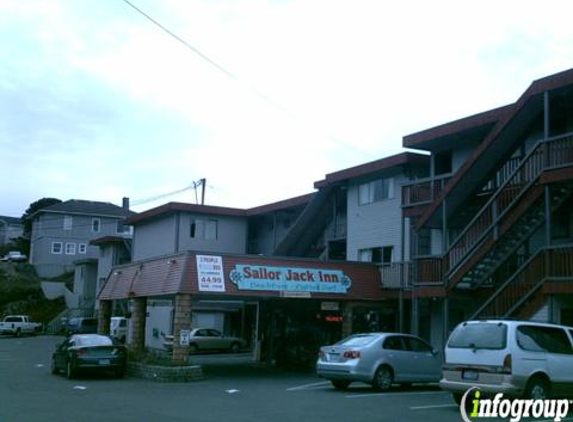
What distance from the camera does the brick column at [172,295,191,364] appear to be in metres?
23.1

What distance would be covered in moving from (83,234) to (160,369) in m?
52.4

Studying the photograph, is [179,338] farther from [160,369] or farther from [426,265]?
[426,265]

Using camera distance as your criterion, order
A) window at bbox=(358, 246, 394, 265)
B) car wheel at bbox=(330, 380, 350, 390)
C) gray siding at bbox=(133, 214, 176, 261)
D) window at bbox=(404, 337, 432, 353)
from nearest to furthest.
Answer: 1. car wheel at bbox=(330, 380, 350, 390)
2. window at bbox=(404, 337, 432, 353)
3. window at bbox=(358, 246, 394, 265)
4. gray siding at bbox=(133, 214, 176, 261)

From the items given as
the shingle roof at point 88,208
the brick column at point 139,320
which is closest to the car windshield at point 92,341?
the brick column at point 139,320

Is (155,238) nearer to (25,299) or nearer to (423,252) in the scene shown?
(423,252)

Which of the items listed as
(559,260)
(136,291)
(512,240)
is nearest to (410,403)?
(559,260)

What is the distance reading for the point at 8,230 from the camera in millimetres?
97125

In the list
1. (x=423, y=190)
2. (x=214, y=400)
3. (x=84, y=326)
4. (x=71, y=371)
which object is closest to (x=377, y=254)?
(x=423, y=190)

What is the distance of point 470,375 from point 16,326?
4555 cm

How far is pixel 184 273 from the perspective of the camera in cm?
2353

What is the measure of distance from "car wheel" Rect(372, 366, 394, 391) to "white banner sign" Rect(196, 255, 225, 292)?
6.94 m

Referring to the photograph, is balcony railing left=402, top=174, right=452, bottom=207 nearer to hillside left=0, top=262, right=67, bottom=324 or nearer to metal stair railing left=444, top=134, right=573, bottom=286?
metal stair railing left=444, top=134, right=573, bottom=286

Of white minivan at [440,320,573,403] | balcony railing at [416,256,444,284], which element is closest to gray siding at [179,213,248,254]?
balcony railing at [416,256,444,284]

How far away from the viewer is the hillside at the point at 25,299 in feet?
200
